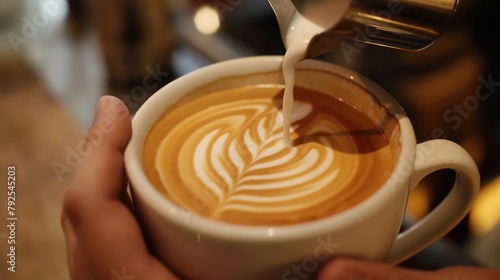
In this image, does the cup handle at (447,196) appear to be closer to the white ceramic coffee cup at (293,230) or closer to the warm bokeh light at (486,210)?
the white ceramic coffee cup at (293,230)

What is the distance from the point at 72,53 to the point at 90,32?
0.08 metres

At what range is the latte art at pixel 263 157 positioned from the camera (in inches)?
22.0

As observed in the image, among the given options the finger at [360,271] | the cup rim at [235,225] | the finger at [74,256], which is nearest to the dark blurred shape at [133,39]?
the cup rim at [235,225]

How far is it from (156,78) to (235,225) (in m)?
0.81

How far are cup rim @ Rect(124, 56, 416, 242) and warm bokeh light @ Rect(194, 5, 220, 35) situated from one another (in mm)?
627

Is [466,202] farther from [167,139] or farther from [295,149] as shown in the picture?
[167,139]

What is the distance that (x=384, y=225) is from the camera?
0.52 m

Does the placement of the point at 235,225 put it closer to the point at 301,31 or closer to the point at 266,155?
the point at 266,155

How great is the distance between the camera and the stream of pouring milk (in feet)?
1.97

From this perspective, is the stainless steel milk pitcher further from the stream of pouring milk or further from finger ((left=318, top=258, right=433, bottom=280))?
finger ((left=318, top=258, right=433, bottom=280))

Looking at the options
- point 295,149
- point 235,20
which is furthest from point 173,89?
point 235,20

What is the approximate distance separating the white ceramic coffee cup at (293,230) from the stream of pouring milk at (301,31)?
13 centimetres

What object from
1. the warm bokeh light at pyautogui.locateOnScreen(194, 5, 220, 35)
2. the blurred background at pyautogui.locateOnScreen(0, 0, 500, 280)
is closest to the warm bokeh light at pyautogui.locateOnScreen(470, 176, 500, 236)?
the blurred background at pyautogui.locateOnScreen(0, 0, 500, 280)

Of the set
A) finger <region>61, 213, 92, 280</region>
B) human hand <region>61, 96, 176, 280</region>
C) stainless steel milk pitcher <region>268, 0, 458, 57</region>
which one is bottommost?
finger <region>61, 213, 92, 280</region>
